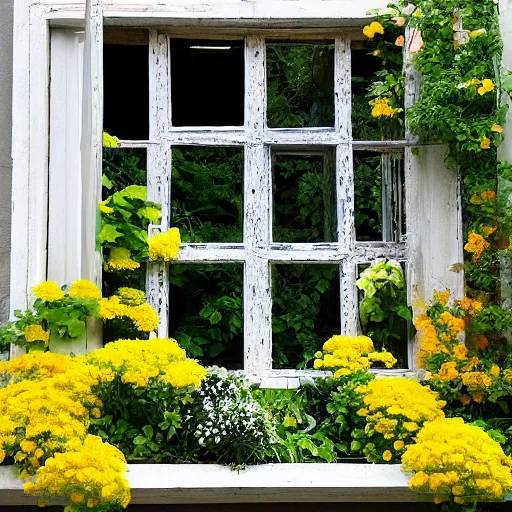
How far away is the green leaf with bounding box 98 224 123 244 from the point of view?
11.5ft

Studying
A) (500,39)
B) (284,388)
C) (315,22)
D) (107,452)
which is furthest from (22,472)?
(500,39)

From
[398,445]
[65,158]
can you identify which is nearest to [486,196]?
[398,445]

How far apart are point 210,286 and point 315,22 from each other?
133cm

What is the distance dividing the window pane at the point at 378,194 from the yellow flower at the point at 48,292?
4.67 feet

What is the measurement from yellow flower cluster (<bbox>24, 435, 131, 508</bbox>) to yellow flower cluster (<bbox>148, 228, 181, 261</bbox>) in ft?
3.19

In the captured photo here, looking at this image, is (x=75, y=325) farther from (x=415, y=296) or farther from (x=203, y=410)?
(x=415, y=296)

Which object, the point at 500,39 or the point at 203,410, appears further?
the point at 500,39

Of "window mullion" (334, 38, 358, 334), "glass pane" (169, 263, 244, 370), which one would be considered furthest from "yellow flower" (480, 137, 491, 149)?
"glass pane" (169, 263, 244, 370)

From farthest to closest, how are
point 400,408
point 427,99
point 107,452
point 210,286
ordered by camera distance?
point 210,286, point 427,99, point 400,408, point 107,452

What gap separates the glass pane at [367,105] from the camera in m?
3.78

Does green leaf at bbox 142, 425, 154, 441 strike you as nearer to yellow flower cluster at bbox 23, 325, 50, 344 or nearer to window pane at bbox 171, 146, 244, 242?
yellow flower cluster at bbox 23, 325, 50, 344

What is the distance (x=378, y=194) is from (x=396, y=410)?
3.82 feet

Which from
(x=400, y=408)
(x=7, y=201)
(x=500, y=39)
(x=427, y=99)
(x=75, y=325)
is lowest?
(x=400, y=408)

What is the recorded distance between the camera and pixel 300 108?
385 cm
